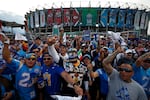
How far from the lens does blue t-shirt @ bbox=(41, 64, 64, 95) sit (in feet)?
17.0

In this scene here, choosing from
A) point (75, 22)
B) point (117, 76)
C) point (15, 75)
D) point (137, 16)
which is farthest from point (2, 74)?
point (137, 16)

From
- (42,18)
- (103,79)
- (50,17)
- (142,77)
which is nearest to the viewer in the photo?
(142,77)

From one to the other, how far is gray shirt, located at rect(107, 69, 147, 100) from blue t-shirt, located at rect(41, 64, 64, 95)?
4.33 feet

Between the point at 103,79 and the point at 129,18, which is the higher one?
the point at 129,18

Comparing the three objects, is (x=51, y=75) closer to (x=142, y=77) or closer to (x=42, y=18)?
(x=142, y=77)

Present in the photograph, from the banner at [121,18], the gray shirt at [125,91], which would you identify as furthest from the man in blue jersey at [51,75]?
the banner at [121,18]

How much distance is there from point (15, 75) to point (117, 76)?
208 cm

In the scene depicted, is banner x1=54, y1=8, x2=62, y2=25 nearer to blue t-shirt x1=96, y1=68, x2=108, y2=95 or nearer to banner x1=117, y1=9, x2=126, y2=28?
banner x1=117, y1=9, x2=126, y2=28

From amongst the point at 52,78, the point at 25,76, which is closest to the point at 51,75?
the point at 52,78

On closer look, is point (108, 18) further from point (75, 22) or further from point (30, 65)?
point (30, 65)

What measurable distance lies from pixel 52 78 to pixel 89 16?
2350 inches

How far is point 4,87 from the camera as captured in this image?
16.9 ft

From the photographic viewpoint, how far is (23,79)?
5.15 meters

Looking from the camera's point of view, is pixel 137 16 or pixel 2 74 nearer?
pixel 2 74
